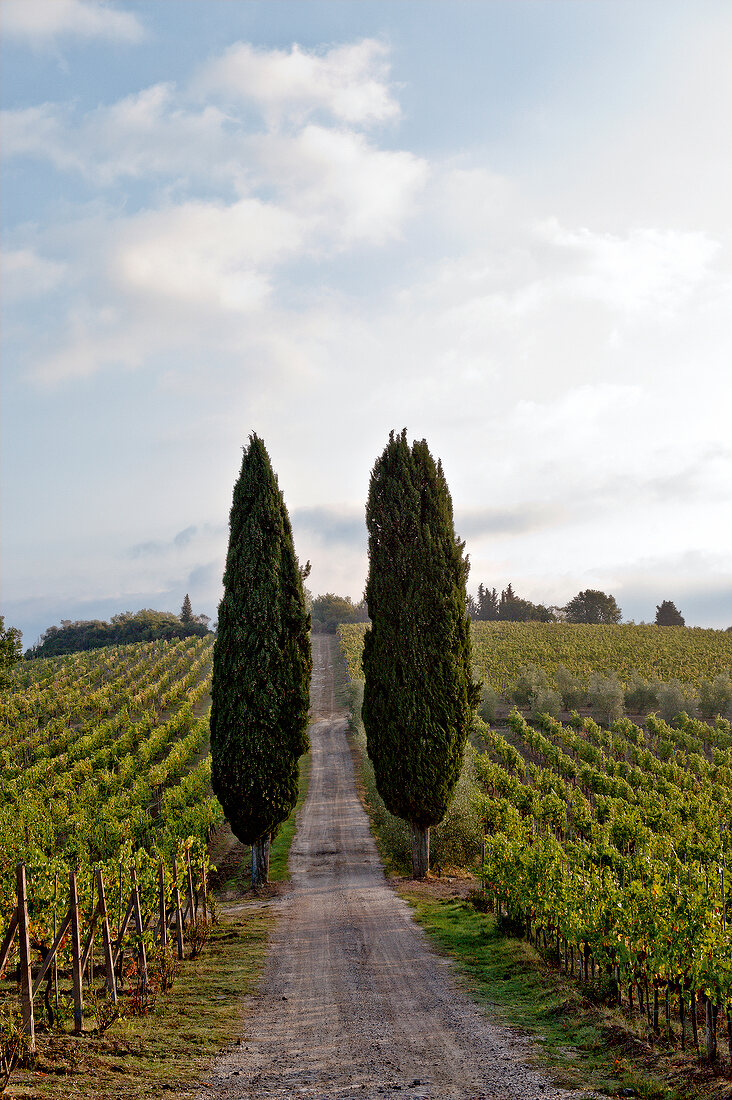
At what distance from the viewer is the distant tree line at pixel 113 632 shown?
12222 centimetres

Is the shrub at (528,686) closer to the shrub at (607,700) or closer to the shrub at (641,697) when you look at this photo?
the shrub at (607,700)

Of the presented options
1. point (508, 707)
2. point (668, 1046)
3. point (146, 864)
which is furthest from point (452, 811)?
point (508, 707)

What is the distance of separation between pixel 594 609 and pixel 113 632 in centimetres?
9100

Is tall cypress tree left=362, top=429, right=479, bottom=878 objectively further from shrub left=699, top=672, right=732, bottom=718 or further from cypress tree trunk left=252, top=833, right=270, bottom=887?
shrub left=699, top=672, right=732, bottom=718

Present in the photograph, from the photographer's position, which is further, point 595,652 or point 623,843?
point 595,652

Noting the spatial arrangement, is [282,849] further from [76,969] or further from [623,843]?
[76,969]

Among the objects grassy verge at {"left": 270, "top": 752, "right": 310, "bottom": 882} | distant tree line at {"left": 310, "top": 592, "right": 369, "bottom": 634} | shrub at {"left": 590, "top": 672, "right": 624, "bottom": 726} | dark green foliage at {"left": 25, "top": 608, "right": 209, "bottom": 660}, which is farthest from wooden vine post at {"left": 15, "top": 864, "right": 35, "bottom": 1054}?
distant tree line at {"left": 310, "top": 592, "right": 369, "bottom": 634}

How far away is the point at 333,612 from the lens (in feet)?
469

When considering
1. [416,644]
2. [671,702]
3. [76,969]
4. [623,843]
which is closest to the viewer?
[76,969]

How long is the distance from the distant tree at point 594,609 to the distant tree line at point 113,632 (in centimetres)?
7103

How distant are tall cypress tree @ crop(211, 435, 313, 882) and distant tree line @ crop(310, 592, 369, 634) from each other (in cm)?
11184

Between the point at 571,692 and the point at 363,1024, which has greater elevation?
the point at 363,1024

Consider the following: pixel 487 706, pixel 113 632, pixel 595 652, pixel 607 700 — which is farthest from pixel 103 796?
pixel 113 632

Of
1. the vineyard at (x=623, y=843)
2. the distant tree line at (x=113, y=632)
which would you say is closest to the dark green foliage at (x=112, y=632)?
the distant tree line at (x=113, y=632)
